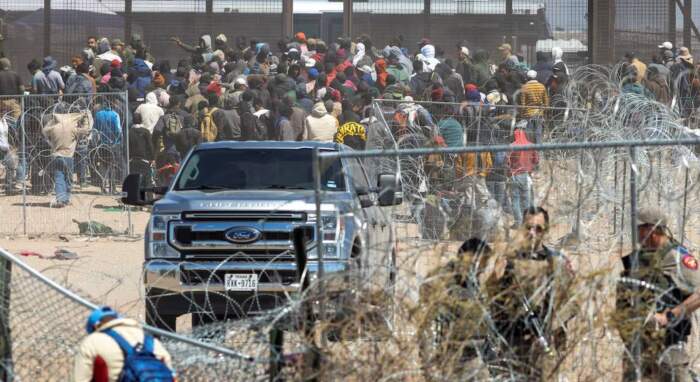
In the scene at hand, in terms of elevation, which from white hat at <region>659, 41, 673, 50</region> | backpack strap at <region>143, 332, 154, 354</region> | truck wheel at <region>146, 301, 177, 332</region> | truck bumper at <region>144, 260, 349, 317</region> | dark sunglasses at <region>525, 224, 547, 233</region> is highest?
white hat at <region>659, 41, 673, 50</region>

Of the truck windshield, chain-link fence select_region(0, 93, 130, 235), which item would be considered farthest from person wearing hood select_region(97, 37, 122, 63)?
the truck windshield

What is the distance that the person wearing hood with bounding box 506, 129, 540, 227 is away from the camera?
8.11 meters

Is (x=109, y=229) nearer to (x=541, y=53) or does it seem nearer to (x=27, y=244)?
(x=27, y=244)

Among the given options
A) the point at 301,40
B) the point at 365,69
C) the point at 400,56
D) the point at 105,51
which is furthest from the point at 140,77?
the point at 400,56

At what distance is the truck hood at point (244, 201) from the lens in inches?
425

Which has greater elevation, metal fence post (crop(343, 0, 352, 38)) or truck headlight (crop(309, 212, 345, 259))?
metal fence post (crop(343, 0, 352, 38))

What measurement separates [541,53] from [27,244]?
37.7 ft

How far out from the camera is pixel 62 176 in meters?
19.5

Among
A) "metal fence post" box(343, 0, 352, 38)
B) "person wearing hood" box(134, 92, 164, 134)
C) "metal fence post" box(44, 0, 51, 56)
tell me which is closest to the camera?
"person wearing hood" box(134, 92, 164, 134)

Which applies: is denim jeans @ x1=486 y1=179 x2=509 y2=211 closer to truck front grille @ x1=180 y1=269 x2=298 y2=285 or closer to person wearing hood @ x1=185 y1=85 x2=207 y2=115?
truck front grille @ x1=180 y1=269 x2=298 y2=285

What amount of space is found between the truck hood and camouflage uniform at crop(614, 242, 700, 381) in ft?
11.1

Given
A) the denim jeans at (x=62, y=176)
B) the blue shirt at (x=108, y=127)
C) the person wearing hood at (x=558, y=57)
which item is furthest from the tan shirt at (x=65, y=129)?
the person wearing hood at (x=558, y=57)

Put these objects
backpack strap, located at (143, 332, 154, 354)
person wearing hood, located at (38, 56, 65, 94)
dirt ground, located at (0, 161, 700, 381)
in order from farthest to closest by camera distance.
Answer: person wearing hood, located at (38, 56, 65, 94), dirt ground, located at (0, 161, 700, 381), backpack strap, located at (143, 332, 154, 354)

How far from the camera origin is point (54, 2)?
2811 cm
